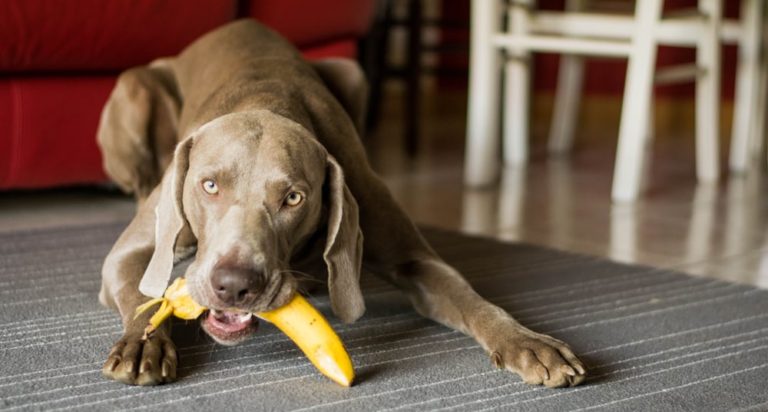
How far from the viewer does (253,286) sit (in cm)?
171

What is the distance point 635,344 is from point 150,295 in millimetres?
950

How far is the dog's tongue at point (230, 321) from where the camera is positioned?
183 centimetres

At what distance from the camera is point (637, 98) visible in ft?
12.3

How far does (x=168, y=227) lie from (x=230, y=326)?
0.25 meters

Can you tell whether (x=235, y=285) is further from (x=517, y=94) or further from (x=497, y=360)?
(x=517, y=94)

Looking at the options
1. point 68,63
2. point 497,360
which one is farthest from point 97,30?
point 497,360

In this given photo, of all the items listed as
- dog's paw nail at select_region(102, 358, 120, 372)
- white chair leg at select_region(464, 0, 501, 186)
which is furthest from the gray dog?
white chair leg at select_region(464, 0, 501, 186)

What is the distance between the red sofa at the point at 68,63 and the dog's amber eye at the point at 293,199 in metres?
1.54

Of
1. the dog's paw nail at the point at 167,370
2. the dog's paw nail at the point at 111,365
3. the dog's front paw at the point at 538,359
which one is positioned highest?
the dog's paw nail at the point at 111,365

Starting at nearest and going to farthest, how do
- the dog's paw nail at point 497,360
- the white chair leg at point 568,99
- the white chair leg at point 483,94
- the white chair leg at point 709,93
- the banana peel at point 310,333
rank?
the banana peel at point 310,333 < the dog's paw nail at point 497,360 < the white chair leg at point 483,94 < the white chair leg at point 709,93 < the white chair leg at point 568,99

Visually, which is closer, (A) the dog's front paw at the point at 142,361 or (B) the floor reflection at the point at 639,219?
(A) the dog's front paw at the point at 142,361

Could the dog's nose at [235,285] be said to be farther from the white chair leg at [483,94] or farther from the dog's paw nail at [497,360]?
the white chair leg at [483,94]

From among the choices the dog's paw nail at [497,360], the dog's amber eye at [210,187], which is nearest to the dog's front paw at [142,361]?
the dog's amber eye at [210,187]

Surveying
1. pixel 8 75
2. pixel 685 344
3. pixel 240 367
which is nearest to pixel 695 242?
pixel 685 344
